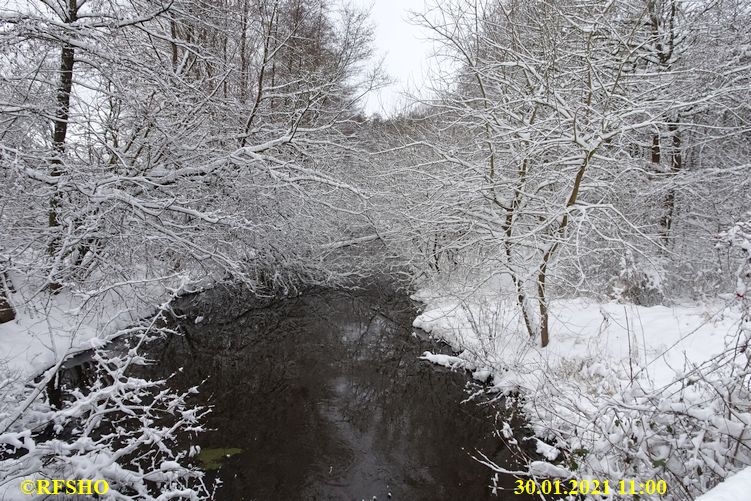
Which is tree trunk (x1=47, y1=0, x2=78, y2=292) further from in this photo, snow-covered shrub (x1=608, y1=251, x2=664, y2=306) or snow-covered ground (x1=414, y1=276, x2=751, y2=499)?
Result: snow-covered shrub (x1=608, y1=251, x2=664, y2=306)

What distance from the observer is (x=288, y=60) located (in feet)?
42.1

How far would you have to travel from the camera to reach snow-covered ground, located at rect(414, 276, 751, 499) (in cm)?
256

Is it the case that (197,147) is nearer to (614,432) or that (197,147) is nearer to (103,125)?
(103,125)

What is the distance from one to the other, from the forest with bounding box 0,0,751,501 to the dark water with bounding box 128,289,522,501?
468mm

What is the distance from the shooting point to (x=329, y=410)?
6168 mm

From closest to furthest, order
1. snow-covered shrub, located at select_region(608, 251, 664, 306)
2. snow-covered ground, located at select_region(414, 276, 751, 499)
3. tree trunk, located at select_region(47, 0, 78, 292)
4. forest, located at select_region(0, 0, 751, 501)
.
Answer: snow-covered ground, located at select_region(414, 276, 751, 499) < forest, located at select_region(0, 0, 751, 501) < tree trunk, located at select_region(47, 0, 78, 292) < snow-covered shrub, located at select_region(608, 251, 664, 306)

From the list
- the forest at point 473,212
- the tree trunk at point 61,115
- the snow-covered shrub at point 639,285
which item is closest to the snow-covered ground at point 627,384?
the forest at point 473,212

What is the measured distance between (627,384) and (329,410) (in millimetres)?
3887

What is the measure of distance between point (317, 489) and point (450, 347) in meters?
4.65

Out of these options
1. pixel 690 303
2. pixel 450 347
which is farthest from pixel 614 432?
pixel 690 303
